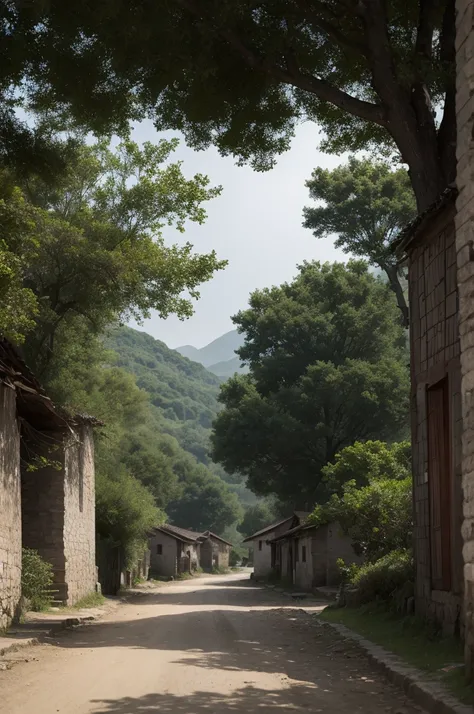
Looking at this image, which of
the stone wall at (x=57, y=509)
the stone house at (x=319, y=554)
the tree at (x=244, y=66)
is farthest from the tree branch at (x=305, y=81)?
the stone house at (x=319, y=554)

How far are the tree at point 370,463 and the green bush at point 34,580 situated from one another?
11892 millimetres

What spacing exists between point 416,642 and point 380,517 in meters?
8.90

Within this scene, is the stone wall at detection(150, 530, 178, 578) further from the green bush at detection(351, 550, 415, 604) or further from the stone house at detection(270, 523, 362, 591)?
the green bush at detection(351, 550, 415, 604)

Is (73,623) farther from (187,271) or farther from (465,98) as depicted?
→ (465,98)

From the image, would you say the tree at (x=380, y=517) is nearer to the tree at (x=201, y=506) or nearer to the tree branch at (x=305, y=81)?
the tree branch at (x=305, y=81)

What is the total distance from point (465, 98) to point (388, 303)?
4037 centimetres

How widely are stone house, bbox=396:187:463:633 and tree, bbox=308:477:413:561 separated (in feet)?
20.1

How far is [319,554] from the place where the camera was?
34.5 metres

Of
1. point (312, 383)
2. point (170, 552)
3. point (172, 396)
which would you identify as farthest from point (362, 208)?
point (172, 396)

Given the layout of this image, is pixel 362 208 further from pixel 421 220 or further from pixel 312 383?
pixel 421 220

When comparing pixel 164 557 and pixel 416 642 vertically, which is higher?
pixel 416 642

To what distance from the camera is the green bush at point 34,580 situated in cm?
1922

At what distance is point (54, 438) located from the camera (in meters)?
21.3

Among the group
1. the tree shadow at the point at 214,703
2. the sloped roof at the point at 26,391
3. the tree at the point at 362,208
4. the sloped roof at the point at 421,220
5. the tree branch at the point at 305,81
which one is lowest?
the tree shadow at the point at 214,703
